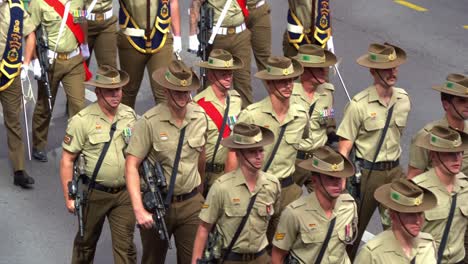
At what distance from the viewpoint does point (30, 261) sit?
14492mm

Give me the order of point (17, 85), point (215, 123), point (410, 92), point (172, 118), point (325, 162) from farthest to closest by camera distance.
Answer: point (410, 92), point (17, 85), point (215, 123), point (172, 118), point (325, 162)

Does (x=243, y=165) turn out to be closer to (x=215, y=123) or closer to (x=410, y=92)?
(x=215, y=123)

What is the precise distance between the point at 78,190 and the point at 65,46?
3480mm

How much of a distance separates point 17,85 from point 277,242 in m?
5.13

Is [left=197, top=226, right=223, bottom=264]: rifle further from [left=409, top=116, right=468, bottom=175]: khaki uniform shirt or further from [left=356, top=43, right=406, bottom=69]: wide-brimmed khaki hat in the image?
[left=356, top=43, right=406, bottom=69]: wide-brimmed khaki hat

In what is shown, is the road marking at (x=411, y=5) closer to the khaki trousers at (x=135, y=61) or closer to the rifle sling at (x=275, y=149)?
the khaki trousers at (x=135, y=61)

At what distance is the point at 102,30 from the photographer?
56.1 feet

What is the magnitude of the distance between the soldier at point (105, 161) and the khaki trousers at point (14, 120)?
8.57ft

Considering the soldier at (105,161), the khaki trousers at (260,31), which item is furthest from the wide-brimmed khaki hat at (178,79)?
the khaki trousers at (260,31)

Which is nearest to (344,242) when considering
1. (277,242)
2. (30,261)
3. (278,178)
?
(277,242)

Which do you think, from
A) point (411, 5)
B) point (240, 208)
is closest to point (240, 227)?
point (240, 208)

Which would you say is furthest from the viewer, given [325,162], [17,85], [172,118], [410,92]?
[410,92]

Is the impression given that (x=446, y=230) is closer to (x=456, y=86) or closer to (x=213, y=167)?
(x=456, y=86)

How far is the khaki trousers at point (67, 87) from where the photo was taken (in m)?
16.2
